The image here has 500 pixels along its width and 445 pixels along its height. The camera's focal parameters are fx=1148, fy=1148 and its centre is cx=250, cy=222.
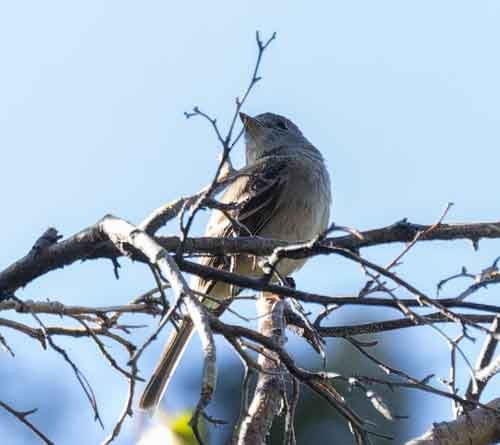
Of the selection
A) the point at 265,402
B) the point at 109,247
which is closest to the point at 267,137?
the point at 265,402

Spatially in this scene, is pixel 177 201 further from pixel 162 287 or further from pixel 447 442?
pixel 447 442

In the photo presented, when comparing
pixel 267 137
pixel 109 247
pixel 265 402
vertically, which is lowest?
pixel 265 402

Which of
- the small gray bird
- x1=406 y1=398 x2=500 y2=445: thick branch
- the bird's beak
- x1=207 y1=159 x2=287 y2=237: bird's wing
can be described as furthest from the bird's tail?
the bird's beak

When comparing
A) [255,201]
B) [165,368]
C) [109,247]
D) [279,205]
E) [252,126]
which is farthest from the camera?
[252,126]

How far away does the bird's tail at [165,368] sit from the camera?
503 cm

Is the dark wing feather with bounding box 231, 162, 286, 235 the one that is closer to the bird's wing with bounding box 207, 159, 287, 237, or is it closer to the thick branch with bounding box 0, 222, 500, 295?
the bird's wing with bounding box 207, 159, 287, 237

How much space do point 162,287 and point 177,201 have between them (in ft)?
0.94

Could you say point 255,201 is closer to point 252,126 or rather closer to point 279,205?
point 279,205

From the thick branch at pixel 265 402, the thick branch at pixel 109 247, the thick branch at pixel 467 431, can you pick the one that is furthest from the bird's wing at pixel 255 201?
the thick branch at pixel 467 431

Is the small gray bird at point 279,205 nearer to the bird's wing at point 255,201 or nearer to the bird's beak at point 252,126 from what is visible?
the bird's wing at point 255,201

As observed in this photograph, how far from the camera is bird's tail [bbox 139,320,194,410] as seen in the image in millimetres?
5027

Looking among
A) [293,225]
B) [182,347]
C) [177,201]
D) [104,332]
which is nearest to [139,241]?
[177,201]

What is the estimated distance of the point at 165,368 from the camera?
18.4ft

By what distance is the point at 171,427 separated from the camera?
4051 millimetres
